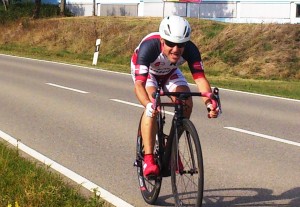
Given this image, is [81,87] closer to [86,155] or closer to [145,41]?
[86,155]

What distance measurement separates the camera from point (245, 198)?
6.53 metres

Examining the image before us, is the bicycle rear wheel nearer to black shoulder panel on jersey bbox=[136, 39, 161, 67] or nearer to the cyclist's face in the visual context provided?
the cyclist's face

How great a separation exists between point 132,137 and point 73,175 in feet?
8.70

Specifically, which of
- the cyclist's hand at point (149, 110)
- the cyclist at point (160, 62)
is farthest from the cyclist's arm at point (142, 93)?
the cyclist's hand at point (149, 110)

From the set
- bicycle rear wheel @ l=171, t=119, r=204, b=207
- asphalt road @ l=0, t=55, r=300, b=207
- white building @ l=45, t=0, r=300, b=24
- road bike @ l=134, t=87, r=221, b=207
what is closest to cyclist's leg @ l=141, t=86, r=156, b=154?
road bike @ l=134, t=87, r=221, b=207

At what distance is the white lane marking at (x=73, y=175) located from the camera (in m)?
6.42

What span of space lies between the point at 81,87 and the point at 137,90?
1185 cm

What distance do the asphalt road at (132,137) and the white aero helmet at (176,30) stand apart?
173cm

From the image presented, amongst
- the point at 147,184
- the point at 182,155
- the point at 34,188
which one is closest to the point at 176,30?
the point at 182,155

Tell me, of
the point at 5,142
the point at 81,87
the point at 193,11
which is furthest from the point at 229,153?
the point at 193,11

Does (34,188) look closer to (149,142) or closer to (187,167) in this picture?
(149,142)

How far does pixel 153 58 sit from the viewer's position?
234 inches

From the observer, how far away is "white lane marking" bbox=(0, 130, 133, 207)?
21.1 ft

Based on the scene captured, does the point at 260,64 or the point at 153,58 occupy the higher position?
the point at 153,58
